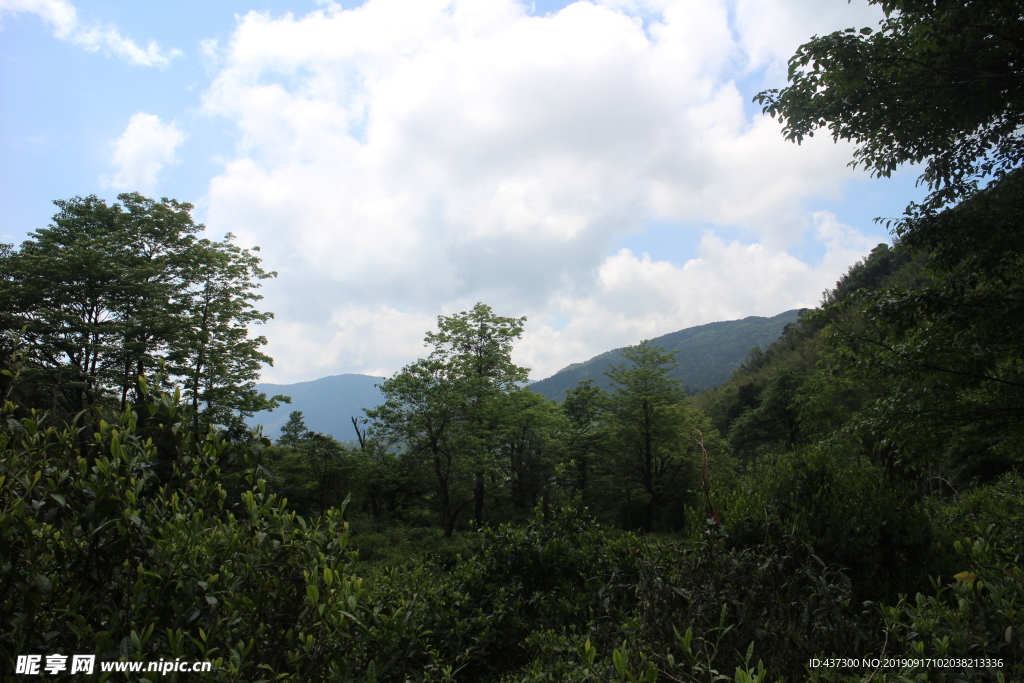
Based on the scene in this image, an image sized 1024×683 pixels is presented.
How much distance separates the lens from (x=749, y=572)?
13.6ft

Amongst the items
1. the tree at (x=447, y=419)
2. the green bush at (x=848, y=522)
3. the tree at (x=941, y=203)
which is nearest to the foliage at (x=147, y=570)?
the green bush at (x=848, y=522)

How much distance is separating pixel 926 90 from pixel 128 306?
83.5ft

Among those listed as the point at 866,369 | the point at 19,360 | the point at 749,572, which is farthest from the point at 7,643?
the point at 866,369

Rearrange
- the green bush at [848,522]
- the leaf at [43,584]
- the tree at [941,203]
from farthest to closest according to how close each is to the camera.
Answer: the tree at [941,203] < the green bush at [848,522] < the leaf at [43,584]

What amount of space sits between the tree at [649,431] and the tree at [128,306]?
19.7 metres

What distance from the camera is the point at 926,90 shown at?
7000 mm

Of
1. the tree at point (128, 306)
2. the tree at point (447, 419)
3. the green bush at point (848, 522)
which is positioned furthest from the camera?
the tree at point (447, 419)

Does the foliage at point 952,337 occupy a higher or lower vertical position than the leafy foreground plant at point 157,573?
higher

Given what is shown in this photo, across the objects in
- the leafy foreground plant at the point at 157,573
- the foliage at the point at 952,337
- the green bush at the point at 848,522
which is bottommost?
the green bush at the point at 848,522

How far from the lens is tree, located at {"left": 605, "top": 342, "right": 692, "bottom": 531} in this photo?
28875 millimetres

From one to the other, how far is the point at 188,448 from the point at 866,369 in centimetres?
916

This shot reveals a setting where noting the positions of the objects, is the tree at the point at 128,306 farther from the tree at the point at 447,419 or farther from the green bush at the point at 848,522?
the green bush at the point at 848,522

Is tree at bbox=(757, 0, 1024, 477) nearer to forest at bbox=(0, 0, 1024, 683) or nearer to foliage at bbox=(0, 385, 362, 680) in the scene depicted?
forest at bbox=(0, 0, 1024, 683)

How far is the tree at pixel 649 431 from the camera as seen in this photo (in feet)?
94.7
